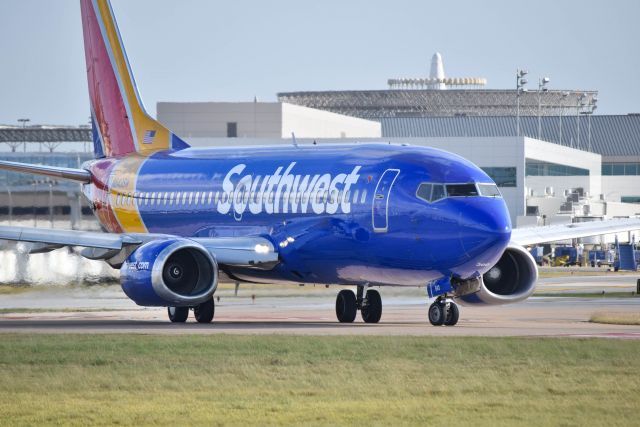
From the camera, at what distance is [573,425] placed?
19016mm

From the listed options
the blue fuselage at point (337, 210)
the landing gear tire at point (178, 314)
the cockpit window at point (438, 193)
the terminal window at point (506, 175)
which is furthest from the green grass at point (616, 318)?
the terminal window at point (506, 175)

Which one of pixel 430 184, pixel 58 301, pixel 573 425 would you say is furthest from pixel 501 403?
pixel 58 301

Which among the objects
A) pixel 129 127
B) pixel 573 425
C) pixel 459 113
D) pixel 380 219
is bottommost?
pixel 573 425

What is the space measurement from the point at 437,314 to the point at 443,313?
0.50 feet

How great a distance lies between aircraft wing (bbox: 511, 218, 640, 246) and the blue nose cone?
5771mm

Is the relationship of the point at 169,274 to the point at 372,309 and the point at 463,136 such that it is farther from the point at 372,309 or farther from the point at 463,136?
the point at 463,136

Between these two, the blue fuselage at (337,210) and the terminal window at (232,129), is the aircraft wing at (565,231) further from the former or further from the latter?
the terminal window at (232,129)

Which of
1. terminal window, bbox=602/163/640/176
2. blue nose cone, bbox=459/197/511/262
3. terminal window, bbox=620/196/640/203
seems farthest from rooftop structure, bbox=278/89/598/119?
blue nose cone, bbox=459/197/511/262

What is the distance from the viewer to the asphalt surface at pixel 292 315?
33656 mm

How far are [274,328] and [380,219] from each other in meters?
3.60

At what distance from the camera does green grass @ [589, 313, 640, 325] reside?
3706 centimetres

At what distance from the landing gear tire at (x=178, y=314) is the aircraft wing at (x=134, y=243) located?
1788mm

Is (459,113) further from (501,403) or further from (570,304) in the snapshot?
(501,403)

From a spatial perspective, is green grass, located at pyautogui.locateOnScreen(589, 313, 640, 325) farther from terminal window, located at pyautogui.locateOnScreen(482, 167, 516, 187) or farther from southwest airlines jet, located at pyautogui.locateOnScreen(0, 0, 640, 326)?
terminal window, located at pyautogui.locateOnScreen(482, 167, 516, 187)
